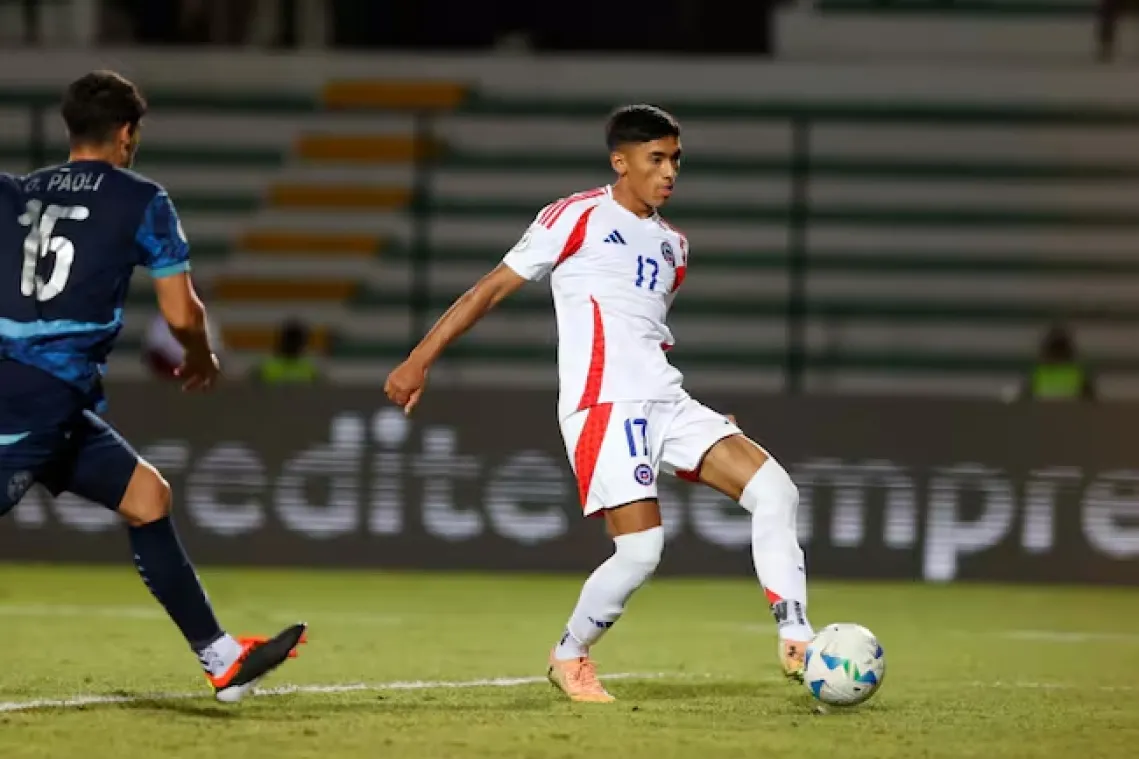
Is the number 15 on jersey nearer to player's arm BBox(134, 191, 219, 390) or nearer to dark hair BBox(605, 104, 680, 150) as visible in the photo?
player's arm BBox(134, 191, 219, 390)

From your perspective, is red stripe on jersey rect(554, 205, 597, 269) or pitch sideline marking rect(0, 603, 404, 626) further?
pitch sideline marking rect(0, 603, 404, 626)

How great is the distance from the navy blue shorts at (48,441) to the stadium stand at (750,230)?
10031 mm

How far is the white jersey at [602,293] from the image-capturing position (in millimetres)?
7773

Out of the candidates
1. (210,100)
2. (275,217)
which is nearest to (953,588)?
(275,217)

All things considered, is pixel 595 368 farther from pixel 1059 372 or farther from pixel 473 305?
pixel 1059 372

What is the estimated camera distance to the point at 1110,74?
59.9ft

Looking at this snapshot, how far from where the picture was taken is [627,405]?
7.76m

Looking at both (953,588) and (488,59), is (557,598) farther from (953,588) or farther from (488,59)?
(488,59)

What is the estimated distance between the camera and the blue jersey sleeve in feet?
22.8

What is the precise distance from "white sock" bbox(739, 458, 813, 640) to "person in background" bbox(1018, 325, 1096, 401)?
7.99 meters

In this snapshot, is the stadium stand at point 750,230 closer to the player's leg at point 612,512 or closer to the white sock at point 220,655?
the player's leg at point 612,512

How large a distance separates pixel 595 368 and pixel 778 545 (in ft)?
3.00

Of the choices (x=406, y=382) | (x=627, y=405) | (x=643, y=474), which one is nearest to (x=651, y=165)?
(x=627, y=405)

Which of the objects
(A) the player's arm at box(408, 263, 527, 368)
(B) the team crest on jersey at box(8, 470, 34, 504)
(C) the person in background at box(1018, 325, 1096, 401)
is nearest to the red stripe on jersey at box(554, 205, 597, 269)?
(A) the player's arm at box(408, 263, 527, 368)
